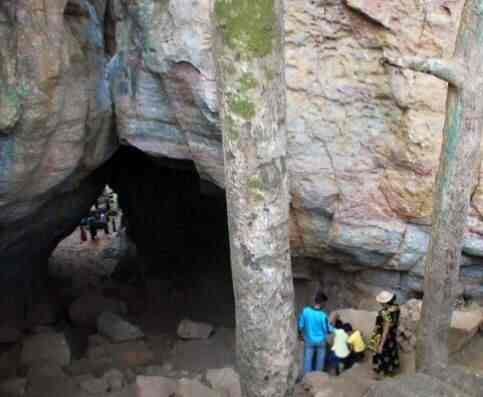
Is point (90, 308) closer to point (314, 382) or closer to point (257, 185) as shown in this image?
point (314, 382)

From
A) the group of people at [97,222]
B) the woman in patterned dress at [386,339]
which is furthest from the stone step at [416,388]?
the group of people at [97,222]

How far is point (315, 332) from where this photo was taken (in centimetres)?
561

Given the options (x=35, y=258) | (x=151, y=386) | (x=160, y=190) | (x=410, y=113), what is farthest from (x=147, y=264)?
(x=410, y=113)

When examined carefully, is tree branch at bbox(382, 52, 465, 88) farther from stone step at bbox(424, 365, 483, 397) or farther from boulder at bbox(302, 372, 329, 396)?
boulder at bbox(302, 372, 329, 396)

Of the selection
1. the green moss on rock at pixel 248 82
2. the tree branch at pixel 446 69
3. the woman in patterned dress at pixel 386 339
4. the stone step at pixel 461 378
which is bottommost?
the woman in patterned dress at pixel 386 339

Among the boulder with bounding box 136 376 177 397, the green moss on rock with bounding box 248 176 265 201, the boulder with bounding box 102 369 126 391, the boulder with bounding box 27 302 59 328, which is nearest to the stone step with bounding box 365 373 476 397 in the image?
the green moss on rock with bounding box 248 176 265 201

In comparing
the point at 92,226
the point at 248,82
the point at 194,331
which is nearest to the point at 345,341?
the point at 248,82

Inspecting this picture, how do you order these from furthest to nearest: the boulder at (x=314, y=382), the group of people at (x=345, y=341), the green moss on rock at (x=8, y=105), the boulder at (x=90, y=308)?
the boulder at (x=90, y=308) → the green moss on rock at (x=8, y=105) → the group of people at (x=345, y=341) → the boulder at (x=314, y=382)

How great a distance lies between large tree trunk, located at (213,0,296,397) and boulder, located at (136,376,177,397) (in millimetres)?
2842

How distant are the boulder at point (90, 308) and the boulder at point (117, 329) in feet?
2.19

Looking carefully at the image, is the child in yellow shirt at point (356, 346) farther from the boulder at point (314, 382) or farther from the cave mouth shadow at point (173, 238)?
the cave mouth shadow at point (173, 238)

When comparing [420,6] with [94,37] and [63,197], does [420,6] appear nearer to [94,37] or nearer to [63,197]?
[94,37]

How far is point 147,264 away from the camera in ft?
39.8

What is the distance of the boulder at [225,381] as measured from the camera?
21.4ft
